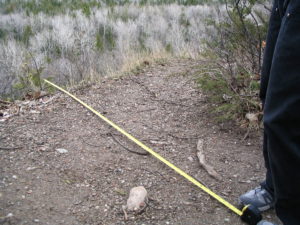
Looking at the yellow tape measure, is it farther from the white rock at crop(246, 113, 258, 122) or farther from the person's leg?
the white rock at crop(246, 113, 258, 122)

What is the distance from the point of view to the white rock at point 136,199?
2.07m

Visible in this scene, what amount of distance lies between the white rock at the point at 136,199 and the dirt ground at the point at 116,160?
5cm

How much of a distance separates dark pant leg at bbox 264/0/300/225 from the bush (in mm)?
1616

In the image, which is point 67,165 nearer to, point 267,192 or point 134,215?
point 134,215

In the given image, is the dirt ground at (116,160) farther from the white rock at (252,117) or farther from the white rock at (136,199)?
the white rock at (252,117)

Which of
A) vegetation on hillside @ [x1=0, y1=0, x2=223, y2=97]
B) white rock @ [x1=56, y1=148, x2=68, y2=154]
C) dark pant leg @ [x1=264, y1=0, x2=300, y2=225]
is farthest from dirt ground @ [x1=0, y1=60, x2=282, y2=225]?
vegetation on hillside @ [x1=0, y1=0, x2=223, y2=97]

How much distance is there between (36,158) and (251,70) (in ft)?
7.34

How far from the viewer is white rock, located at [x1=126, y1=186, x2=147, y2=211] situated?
207 cm

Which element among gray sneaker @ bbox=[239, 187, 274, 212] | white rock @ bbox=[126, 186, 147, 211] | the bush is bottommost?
white rock @ bbox=[126, 186, 147, 211]

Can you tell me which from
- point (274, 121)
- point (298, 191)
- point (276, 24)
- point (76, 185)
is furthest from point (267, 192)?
point (76, 185)

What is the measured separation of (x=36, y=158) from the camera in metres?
2.63

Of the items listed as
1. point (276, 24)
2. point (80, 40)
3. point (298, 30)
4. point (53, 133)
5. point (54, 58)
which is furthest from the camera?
point (54, 58)

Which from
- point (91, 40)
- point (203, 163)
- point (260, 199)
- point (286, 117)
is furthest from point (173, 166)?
point (91, 40)

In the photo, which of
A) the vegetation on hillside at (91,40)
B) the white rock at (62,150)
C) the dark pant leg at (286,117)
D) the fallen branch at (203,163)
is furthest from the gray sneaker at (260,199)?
the vegetation on hillside at (91,40)
